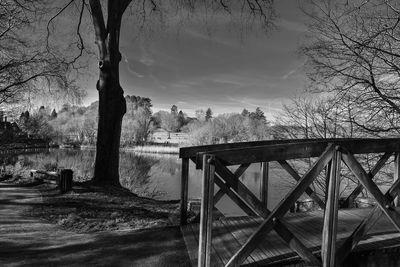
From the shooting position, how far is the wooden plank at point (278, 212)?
2949 mm

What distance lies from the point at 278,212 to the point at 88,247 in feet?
9.89

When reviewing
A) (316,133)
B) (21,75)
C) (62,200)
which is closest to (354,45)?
(316,133)

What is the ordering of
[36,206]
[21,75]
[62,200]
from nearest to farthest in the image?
[36,206] < [62,200] < [21,75]

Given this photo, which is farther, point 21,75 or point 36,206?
point 21,75

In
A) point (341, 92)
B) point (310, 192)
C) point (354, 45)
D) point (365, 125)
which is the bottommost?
point (310, 192)

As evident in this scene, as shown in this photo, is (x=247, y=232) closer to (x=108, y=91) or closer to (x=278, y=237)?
(x=278, y=237)

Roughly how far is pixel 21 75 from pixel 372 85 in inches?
547

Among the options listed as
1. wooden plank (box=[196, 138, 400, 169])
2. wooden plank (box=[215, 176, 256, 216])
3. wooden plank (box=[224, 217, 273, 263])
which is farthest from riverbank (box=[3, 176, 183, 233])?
wooden plank (box=[196, 138, 400, 169])

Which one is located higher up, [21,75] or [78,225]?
[21,75]

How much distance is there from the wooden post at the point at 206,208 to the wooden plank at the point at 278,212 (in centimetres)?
27

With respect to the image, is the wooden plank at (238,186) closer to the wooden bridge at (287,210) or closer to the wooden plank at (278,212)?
the wooden bridge at (287,210)

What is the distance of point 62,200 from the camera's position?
27.7 feet

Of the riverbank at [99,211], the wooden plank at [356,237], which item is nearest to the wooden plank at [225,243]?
the wooden plank at [356,237]

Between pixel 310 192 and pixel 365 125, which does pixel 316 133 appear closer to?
pixel 365 125
